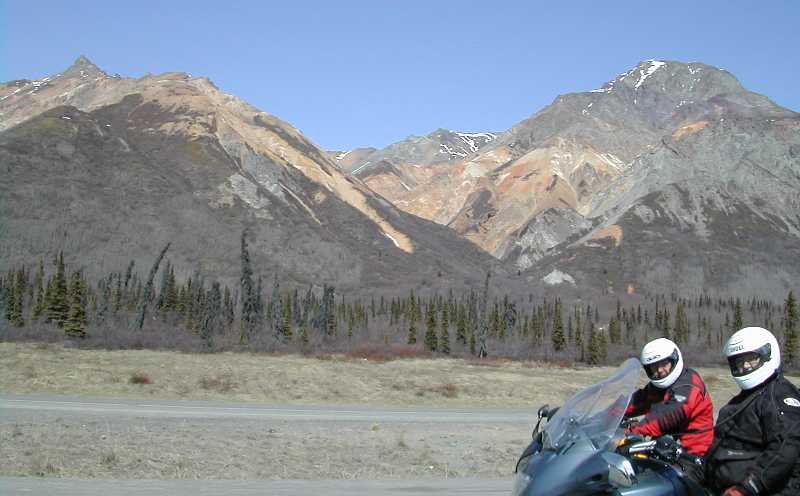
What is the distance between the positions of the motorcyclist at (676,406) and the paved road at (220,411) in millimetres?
19554

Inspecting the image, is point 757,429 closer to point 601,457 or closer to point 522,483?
point 601,457

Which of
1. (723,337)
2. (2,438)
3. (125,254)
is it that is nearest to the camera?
(2,438)

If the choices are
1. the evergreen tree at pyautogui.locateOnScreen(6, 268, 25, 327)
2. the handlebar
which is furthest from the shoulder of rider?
the evergreen tree at pyautogui.locateOnScreen(6, 268, 25, 327)

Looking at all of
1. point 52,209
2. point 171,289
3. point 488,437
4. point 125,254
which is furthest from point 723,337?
point 488,437

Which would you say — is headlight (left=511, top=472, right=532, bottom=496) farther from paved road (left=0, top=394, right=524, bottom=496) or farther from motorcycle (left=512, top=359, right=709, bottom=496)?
paved road (left=0, top=394, right=524, bottom=496)

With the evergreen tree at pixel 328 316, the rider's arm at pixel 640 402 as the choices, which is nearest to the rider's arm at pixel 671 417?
the rider's arm at pixel 640 402

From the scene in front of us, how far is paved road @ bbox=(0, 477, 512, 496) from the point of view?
1339cm

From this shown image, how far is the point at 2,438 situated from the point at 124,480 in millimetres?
4470

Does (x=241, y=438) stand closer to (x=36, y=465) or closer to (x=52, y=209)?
(x=36, y=465)

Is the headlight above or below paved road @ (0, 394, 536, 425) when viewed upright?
above

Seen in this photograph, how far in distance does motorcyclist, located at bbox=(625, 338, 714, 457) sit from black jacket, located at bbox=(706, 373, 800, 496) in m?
0.37

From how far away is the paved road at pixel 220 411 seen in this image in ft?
86.0

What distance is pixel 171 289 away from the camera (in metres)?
117

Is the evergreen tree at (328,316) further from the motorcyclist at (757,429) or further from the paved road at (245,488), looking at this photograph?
the motorcyclist at (757,429)
